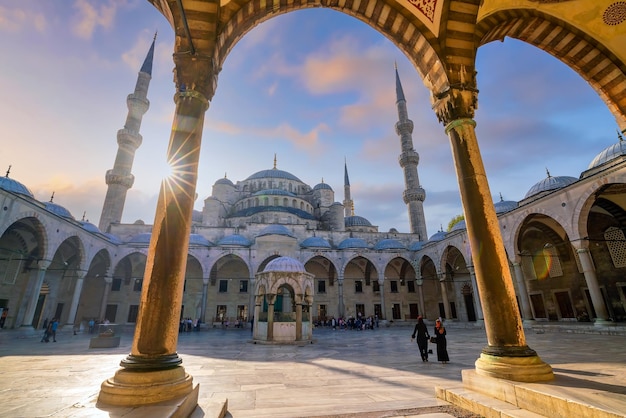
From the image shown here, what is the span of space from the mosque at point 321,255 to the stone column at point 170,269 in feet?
34.4

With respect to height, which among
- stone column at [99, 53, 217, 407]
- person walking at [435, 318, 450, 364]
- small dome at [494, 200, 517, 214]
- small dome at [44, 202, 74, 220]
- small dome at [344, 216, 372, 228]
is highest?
small dome at [344, 216, 372, 228]

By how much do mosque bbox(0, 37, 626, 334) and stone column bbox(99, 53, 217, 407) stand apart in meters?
10.5

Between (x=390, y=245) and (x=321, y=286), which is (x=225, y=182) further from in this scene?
(x=390, y=245)

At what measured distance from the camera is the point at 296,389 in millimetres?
4395

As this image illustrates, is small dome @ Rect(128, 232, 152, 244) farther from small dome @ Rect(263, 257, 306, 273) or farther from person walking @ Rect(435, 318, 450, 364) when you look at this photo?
person walking @ Rect(435, 318, 450, 364)

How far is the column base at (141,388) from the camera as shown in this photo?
252 centimetres

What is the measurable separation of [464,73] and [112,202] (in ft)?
92.3

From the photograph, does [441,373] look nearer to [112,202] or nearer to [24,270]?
[24,270]

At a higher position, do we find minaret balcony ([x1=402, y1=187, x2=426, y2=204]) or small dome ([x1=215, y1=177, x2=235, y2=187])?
small dome ([x1=215, y1=177, x2=235, y2=187])

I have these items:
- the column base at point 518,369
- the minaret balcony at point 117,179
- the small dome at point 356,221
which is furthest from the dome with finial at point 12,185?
the small dome at point 356,221

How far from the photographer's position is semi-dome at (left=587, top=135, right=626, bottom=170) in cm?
→ 1479

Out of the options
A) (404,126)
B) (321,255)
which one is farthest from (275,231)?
(404,126)

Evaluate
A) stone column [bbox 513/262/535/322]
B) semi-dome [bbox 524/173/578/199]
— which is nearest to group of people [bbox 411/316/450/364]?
stone column [bbox 513/262/535/322]

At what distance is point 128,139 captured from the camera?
81.6ft
